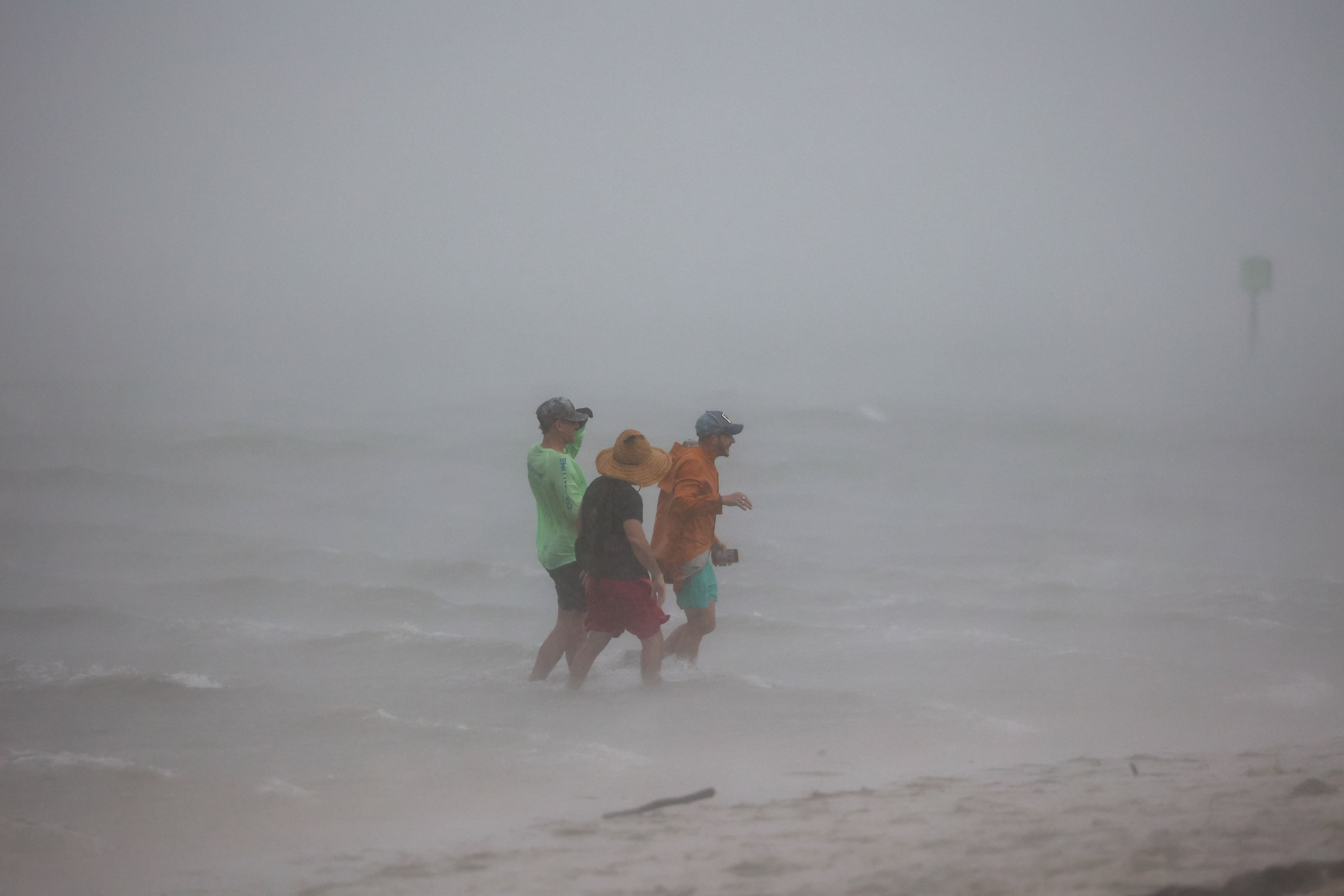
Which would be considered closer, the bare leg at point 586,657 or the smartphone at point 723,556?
the bare leg at point 586,657

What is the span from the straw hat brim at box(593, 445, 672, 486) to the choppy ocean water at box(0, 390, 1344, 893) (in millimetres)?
898

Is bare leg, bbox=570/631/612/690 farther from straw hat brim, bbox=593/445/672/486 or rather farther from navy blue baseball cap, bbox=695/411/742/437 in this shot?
navy blue baseball cap, bbox=695/411/742/437

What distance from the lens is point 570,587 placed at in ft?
14.3

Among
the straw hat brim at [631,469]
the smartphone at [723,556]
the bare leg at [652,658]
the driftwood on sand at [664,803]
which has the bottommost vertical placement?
the driftwood on sand at [664,803]

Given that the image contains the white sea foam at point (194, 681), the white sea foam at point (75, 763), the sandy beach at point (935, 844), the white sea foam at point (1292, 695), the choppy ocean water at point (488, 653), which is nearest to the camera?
the sandy beach at point (935, 844)

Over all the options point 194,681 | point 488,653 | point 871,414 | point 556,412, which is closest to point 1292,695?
point 556,412

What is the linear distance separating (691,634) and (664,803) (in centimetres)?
151

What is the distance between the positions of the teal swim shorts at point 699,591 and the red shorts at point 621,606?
194 mm

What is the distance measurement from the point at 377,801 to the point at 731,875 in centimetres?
146

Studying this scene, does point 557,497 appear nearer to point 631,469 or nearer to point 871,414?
point 631,469

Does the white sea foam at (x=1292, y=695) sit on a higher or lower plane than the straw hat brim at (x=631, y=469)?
lower

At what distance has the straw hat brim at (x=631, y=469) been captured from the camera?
164 inches

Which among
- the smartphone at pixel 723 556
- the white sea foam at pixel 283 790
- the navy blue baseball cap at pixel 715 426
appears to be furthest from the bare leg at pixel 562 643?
the white sea foam at pixel 283 790

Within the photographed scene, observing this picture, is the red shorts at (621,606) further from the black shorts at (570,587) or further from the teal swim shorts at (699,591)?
the teal swim shorts at (699,591)
